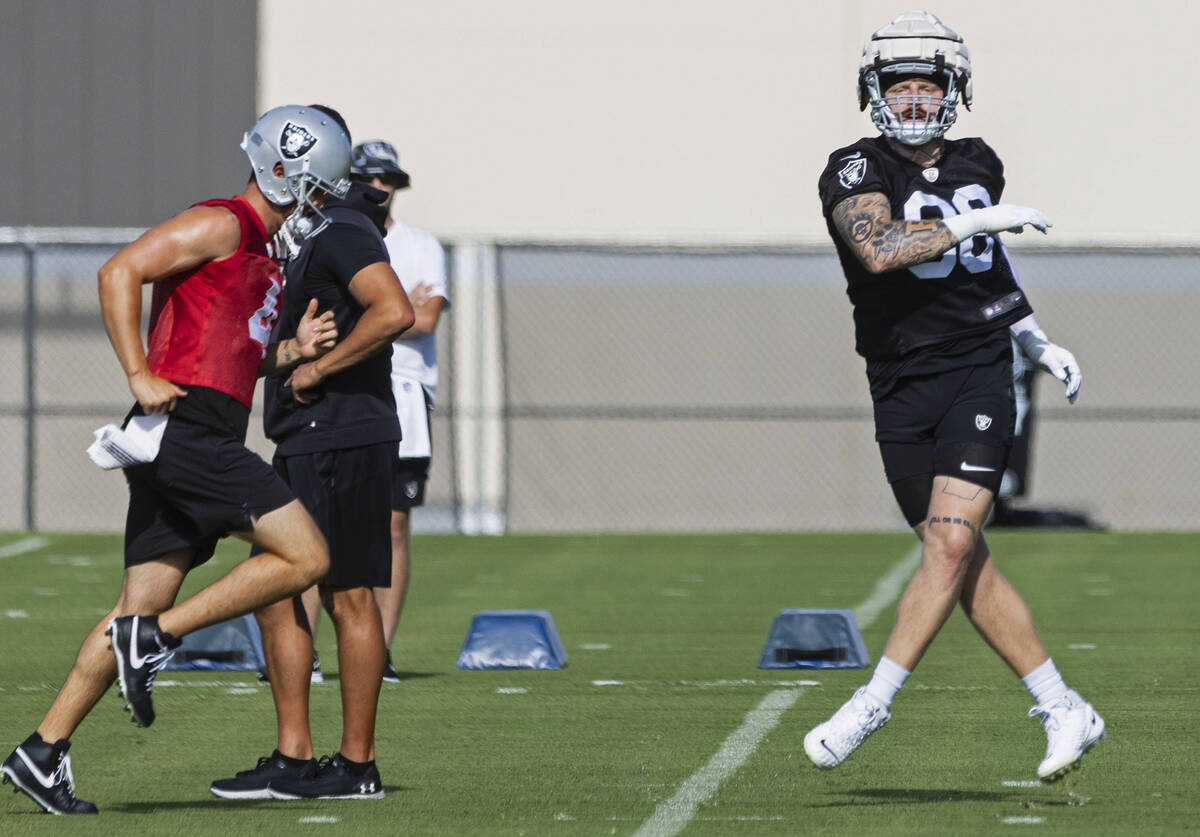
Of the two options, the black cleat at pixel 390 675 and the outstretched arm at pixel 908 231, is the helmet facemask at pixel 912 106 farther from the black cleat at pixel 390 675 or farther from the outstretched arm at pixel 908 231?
the black cleat at pixel 390 675

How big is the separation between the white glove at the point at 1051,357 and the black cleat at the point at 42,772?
2881mm

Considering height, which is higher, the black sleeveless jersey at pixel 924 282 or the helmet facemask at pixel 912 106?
the helmet facemask at pixel 912 106

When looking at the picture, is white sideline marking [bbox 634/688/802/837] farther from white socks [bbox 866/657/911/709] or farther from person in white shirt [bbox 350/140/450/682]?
person in white shirt [bbox 350/140/450/682]

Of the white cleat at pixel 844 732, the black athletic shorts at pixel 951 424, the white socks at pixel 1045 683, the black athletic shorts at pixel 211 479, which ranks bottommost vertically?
the white cleat at pixel 844 732

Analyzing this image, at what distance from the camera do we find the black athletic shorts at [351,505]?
18.9 ft

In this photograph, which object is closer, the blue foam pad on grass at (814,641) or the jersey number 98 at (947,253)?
the jersey number 98 at (947,253)

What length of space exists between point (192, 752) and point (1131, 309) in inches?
754

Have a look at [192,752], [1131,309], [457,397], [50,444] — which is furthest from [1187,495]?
[192,752]

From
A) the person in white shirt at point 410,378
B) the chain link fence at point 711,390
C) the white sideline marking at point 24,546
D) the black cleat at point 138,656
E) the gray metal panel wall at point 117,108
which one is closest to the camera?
the black cleat at point 138,656

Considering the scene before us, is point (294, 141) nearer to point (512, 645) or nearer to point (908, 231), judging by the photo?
point (908, 231)

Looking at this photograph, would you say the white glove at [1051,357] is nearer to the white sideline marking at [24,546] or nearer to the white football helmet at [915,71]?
the white football helmet at [915,71]

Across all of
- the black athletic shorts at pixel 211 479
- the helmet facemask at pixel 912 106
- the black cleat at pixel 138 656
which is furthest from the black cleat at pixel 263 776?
the helmet facemask at pixel 912 106

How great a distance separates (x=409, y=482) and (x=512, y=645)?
0.80m

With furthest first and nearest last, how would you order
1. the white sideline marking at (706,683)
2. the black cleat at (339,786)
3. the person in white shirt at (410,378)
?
the person in white shirt at (410,378) → the white sideline marking at (706,683) → the black cleat at (339,786)
